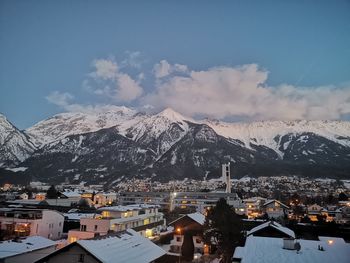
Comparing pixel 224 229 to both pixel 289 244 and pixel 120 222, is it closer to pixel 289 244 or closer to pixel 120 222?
pixel 289 244

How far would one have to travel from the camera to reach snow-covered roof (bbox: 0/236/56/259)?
902 inches

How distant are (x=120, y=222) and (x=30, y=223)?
9.99 m

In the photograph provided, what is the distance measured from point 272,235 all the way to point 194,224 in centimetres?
1021

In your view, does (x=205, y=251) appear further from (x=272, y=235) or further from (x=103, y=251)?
Result: (x=103, y=251)

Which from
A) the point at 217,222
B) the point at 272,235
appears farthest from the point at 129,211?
the point at 272,235

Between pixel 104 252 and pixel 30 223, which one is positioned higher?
pixel 104 252

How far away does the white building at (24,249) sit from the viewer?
22625mm

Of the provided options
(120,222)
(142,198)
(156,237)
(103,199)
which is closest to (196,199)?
(142,198)

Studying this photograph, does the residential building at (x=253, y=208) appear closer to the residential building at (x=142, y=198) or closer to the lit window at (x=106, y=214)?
the residential building at (x=142, y=198)

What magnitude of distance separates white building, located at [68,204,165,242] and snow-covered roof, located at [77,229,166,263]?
11.5 metres

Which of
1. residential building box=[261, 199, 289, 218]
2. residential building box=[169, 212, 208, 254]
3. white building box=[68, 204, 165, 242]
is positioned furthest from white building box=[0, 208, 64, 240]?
residential building box=[261, 199, 289, 218]

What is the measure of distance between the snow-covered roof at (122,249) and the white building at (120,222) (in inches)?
453

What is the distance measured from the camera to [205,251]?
34.3m

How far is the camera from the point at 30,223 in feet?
115
